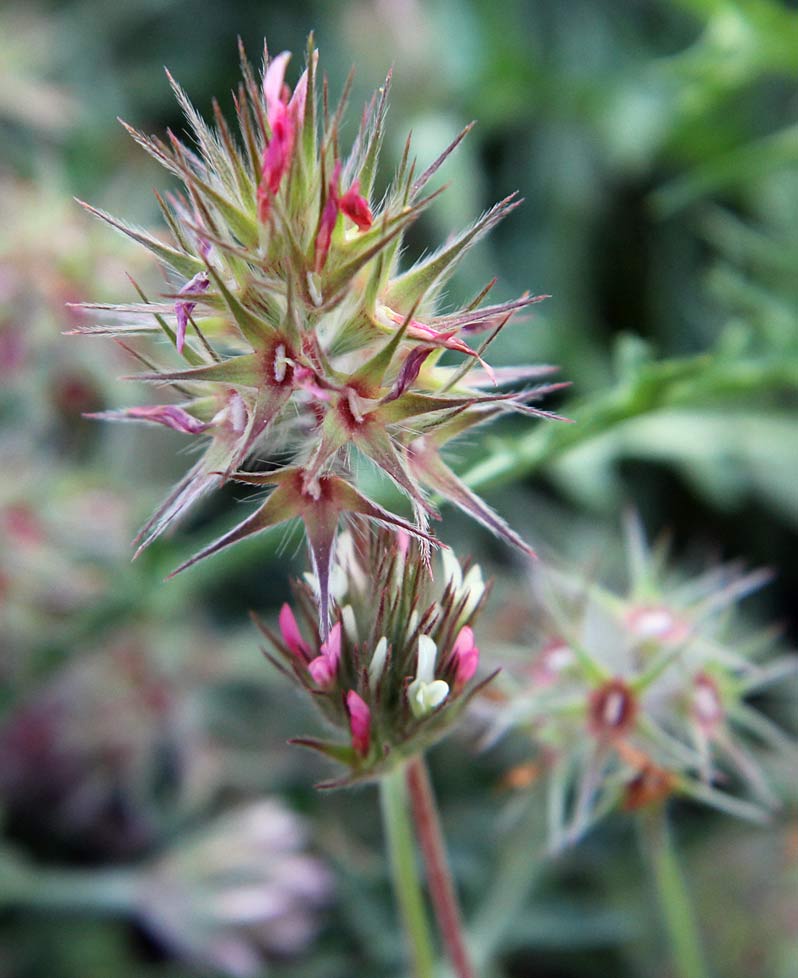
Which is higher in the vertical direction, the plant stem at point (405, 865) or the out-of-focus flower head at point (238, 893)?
the plant stem at point (405, 865)

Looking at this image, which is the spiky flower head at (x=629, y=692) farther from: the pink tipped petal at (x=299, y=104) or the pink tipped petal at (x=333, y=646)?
the pink tipped petal at (x=299, y=104)

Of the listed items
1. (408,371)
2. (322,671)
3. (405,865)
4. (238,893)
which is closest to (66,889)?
(238,893)

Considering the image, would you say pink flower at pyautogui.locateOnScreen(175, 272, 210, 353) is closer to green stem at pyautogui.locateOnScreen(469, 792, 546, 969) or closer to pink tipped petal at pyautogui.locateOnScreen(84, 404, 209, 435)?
pink tipped petal at pyautogui.locateOnScreen(84, 404, 209, 435)

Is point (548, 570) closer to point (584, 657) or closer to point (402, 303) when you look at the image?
point (584, 657)

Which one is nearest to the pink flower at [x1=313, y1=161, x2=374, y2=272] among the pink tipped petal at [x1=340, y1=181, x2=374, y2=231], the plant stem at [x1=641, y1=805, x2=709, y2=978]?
the pink tipped petal at [x1=340, y1=181, x2=374, y2=231]

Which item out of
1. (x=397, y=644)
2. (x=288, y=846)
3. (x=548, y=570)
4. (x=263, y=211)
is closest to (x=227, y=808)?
(x=288, y=846)

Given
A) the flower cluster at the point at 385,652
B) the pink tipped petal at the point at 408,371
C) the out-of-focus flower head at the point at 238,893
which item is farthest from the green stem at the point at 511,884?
the pink tipped petal at the point at 408,371
